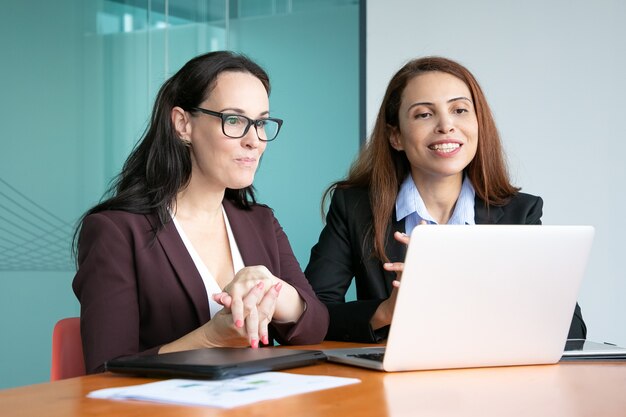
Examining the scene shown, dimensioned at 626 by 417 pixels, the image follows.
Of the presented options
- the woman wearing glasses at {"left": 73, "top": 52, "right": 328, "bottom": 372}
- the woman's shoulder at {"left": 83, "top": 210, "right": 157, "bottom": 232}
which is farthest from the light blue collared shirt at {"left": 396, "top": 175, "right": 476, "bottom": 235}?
the woman's shoulder at {"left": 83, "top": 210, "right": 157, "bottom": 232}

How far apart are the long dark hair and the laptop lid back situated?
0.93 meters

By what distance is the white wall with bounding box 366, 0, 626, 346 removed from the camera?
4.53m

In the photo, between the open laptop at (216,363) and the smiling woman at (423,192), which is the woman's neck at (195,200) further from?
the open laptop at (216,363)

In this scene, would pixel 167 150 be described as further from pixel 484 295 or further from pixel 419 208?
pixel 484 295

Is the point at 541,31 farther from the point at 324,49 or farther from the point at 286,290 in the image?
the point at 286,290

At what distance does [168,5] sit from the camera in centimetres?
459

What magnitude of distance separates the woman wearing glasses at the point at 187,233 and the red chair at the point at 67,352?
66 millimetres

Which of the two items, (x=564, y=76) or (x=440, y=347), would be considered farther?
(x=564, y=76)

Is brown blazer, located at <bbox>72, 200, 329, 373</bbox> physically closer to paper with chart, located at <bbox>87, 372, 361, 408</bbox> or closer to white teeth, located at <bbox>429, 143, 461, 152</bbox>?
paper with chart, located at <bbox>87, 372, 361, 408</bbox>

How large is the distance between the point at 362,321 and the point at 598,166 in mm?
2649

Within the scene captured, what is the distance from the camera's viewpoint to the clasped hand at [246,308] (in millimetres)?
1823

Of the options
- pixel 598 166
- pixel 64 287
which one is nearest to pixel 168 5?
pixel 64 287

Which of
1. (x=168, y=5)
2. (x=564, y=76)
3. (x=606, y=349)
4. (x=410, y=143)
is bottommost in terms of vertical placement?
(x=606, y=349)

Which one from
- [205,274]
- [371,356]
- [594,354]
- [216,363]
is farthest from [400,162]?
[216,363]
